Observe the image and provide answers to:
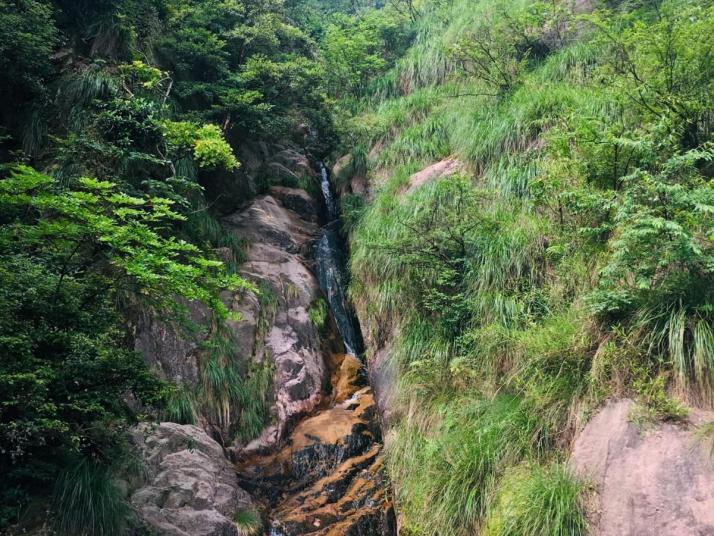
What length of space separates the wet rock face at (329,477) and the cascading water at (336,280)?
1732 millimetres

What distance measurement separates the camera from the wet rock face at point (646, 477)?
10.4 ft

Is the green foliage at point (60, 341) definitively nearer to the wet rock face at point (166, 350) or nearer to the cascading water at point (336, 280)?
the wet rock face at point (166, 350)

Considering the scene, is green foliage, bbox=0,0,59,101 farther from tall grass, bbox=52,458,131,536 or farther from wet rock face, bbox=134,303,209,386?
tall grass, bbox=52,458,131,536

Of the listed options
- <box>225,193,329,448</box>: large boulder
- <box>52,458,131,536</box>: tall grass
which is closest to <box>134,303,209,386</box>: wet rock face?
<box>225,193,329,448</box>: large boulder

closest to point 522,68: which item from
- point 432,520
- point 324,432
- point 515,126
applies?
point 515,126

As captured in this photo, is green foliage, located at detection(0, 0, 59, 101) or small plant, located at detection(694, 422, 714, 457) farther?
green foliage, located at detection(0, 0, 59, 101)

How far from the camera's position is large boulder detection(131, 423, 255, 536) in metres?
4.64

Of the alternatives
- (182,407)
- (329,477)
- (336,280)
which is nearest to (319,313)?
(336,280)

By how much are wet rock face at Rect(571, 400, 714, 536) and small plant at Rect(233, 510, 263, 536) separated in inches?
138

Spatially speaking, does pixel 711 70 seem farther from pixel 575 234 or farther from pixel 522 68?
pixel 522 68

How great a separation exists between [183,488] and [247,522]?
825 millimetres

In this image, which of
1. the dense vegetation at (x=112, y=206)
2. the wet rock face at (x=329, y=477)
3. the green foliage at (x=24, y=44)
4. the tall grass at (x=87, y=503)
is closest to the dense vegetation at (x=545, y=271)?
the wet rock face at (x=329, y=477)

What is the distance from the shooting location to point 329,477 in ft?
20.4

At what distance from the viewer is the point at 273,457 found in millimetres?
6746
